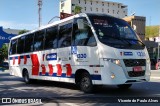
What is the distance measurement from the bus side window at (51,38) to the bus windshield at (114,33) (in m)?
2.84

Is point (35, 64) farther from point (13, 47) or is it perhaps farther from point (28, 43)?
point (13, 47)

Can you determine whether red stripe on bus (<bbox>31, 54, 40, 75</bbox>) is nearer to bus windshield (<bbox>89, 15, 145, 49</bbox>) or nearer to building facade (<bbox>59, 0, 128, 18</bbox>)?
bus windshield (<bbox>89, 15, 145, 49</bbox>)

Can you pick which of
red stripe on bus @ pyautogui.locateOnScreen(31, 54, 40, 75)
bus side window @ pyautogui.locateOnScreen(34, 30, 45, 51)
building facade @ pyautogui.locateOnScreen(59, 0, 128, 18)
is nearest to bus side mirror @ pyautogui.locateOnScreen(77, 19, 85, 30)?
bus side window @ pyautogui.locateOnScreen(34, 30, 45, 51)

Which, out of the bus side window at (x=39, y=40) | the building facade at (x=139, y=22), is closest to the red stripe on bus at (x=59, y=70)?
the bus side window at (x=39, y=40)

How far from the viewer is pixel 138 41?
1148 centimetres

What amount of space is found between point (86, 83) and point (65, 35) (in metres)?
2.56

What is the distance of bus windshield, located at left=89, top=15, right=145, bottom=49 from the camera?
35.4ft

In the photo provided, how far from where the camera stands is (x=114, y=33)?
11.1m

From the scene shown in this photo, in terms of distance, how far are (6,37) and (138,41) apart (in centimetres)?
2728

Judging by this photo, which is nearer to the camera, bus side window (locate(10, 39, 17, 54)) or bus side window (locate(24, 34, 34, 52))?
bus side window (locate(24, 34, 34, 52))

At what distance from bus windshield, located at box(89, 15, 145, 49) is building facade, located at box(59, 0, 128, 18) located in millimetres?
130510

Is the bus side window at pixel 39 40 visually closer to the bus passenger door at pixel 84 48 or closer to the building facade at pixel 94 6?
the bus passenger door at pixel 84 48

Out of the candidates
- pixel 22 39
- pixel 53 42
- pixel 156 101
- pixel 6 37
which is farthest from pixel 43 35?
pixel 6 37

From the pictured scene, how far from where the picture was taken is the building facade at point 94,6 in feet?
473
